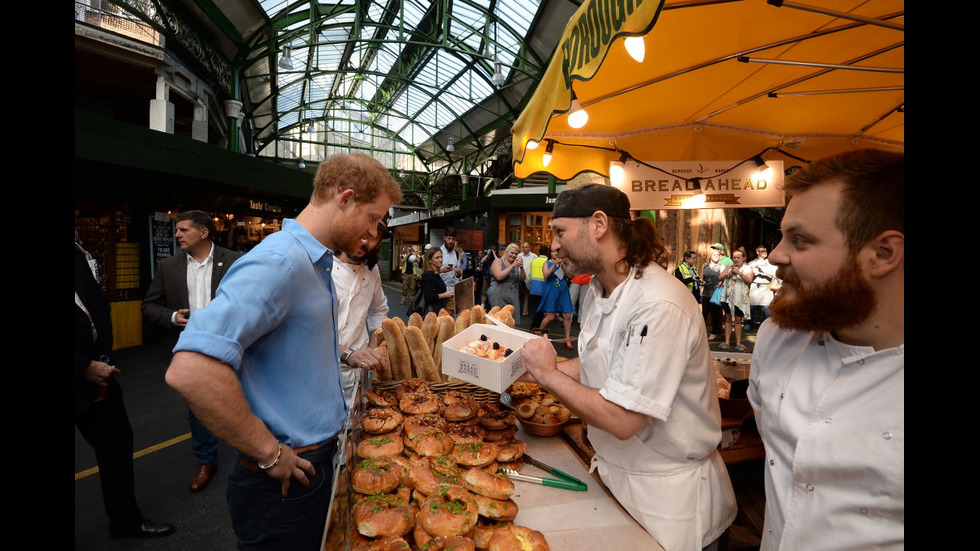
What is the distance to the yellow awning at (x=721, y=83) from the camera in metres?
2.16

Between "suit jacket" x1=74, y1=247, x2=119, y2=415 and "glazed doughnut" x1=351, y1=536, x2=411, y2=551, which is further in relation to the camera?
"suit jacket" x1=74, y1=247, x2=119, y2=415

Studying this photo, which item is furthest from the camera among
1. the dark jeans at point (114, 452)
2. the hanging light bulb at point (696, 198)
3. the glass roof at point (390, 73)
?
the glass roof at point (390, 73)

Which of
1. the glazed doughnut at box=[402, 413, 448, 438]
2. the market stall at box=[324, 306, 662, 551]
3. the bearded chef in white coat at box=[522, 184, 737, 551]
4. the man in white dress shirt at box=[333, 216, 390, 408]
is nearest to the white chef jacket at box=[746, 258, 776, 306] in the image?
the market stall at box=[324, 306, 662, 551]

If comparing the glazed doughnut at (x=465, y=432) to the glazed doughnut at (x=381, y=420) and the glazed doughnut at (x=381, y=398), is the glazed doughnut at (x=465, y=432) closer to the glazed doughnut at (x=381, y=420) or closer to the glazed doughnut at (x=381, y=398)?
the glazed doughnut at (x=381, y=420)

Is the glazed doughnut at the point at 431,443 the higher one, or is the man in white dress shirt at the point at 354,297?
the man in white dress shirt at the point at 354,297

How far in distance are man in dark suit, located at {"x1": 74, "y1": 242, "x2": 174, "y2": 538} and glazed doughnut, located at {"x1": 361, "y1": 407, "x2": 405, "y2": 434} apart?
1779 mm

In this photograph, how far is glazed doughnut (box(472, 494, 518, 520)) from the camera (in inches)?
59.6

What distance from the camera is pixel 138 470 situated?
382 cm

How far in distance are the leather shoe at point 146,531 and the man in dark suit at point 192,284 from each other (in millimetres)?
619

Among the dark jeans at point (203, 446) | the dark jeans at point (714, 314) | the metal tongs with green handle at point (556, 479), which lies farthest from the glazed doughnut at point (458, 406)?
the dark jeans at point (714, 314)

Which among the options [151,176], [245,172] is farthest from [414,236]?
[151,176]

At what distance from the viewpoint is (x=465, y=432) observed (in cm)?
207

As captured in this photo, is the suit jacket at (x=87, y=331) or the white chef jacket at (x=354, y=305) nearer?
A: the suit jacket at (x=87, y=331)

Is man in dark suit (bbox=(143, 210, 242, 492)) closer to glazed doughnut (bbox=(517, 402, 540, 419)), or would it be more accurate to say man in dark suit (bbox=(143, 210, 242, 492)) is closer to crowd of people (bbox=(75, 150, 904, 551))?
crowd of people (bbox=(75, 150, 904, 551))
